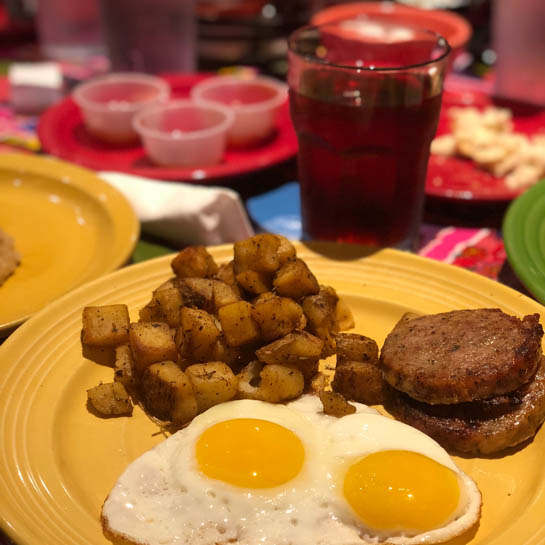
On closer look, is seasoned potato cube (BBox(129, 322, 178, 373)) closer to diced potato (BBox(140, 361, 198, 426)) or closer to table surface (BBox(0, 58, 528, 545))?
diced potato (BBox(140, 361, 198, 426))

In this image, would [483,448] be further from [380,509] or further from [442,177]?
[442,177]

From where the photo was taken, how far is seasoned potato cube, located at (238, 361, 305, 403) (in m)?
1.66

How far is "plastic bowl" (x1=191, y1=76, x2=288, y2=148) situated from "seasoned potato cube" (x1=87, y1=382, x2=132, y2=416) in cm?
187

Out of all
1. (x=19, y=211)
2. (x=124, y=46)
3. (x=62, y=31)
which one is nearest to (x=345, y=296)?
(x=19, y=211)

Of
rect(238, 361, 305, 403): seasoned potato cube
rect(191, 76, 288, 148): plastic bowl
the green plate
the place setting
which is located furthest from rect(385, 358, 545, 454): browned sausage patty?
rect(191, 76, 288, 148): plastic bowl

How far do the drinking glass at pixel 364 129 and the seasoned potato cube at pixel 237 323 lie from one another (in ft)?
2.46

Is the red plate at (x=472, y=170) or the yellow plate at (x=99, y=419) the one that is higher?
the red plate at (x=472, y=170)

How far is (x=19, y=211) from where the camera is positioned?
8.84ft

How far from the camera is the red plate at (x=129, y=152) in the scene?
2.90 metres

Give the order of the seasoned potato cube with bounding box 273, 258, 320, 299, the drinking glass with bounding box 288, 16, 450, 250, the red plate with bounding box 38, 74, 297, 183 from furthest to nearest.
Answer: the red plate with bounding box 38, 74, 297, 183, the drinking glass with bounding box 288, 16, 450, 250, the seasoned potato cube with bounding box 273, 258, 320, 299

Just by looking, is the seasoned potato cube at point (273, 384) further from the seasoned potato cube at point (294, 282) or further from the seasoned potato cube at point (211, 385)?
the seasoned potato cube at point (294, 282)

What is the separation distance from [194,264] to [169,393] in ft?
1.59

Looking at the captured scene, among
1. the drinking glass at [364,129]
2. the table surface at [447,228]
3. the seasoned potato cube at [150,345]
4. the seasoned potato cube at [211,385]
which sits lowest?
the table surface at [447,228]

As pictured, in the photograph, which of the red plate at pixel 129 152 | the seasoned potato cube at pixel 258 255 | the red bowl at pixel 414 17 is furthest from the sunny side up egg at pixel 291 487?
the red bowl at pixel 414 17
